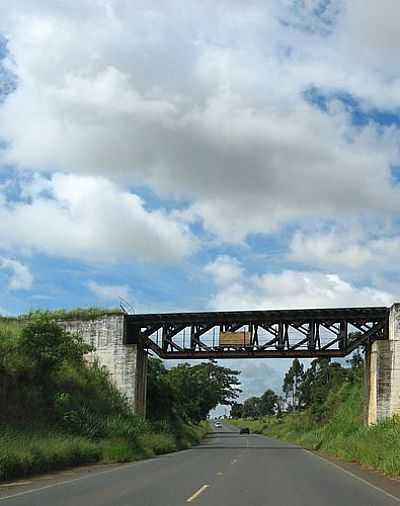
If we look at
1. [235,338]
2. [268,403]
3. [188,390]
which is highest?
[235,338]

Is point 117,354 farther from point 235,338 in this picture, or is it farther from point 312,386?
point 312,386

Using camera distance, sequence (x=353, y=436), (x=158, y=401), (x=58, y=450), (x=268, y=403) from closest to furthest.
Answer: (x=58, y=450)
(x=353, y=436)
(x=158, y=401)
(x=268, y=403)

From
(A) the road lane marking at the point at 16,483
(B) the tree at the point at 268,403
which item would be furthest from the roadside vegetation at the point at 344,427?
(B) the tree at the point at 268,403

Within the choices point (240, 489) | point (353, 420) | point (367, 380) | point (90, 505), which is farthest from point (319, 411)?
point (90, 505)

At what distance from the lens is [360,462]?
29.4 m

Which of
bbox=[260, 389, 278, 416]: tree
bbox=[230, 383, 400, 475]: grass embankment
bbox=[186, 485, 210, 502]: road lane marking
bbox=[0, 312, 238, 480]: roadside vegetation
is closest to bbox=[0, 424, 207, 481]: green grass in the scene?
bbox=[0, 312, 238, 480]: roadside vegetation

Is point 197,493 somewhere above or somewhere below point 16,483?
above

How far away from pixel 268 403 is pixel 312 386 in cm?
9160

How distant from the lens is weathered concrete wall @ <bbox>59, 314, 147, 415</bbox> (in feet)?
137

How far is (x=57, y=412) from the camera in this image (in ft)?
101

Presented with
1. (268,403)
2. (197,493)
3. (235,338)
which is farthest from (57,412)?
(268,403)

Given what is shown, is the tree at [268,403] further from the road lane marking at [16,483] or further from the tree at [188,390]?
the road lane marking at [16,483]

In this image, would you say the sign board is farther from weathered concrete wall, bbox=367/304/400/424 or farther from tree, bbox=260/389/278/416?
tree, bbox=260/389/278/416

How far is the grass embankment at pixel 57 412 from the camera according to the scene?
76.2 ft
